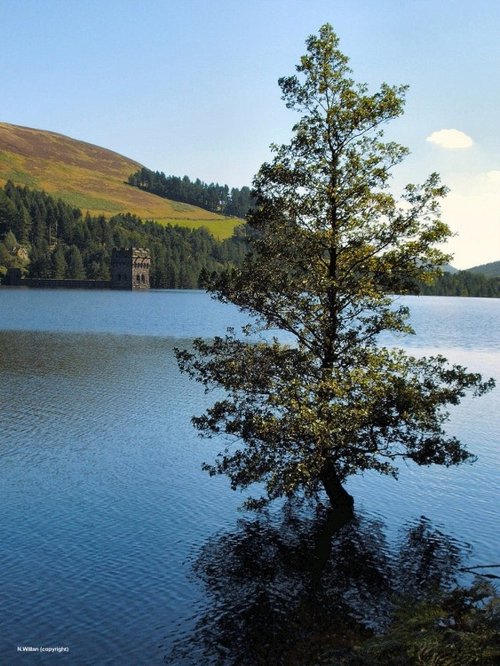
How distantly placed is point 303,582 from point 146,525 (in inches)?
320

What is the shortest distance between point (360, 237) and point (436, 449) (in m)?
9.80

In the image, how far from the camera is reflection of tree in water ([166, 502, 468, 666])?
743 inches

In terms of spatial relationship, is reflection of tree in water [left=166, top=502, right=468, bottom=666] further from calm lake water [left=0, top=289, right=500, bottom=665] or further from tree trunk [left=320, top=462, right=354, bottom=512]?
tree trunk [left=320, top=462, right=354, bottom=512]

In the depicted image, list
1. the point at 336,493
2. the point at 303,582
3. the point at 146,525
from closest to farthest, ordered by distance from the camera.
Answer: the point at 303,582 < the point at 146,525 < the point at 336,493

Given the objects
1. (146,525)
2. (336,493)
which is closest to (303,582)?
(336,493)

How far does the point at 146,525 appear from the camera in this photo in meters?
28.3

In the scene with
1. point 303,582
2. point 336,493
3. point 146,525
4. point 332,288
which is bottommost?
point 303,582

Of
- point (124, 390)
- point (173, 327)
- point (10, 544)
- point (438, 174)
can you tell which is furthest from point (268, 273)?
point (173, 327)

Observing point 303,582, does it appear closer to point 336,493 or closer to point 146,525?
point 336,493

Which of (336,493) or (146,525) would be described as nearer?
(146,525)

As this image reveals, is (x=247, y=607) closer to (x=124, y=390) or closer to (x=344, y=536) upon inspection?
(x=344, y=536)

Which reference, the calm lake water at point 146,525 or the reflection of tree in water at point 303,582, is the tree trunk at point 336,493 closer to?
the reflection of tree in water at point 303,582

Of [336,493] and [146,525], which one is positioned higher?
[336,493]

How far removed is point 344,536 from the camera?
90.8 ft
